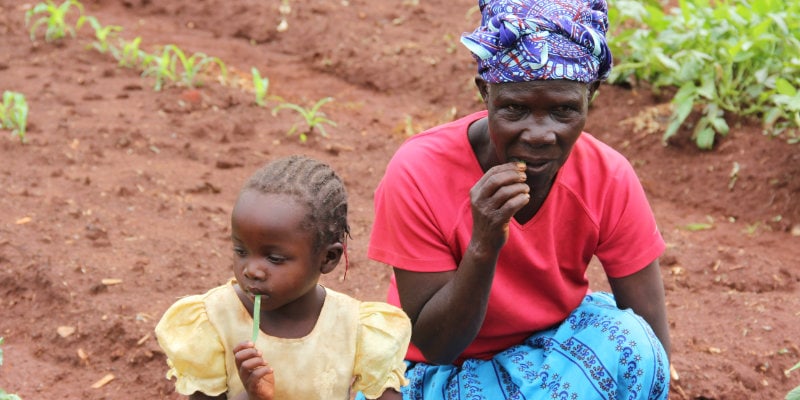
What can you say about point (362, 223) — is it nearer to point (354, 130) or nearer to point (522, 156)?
point (354, 130)

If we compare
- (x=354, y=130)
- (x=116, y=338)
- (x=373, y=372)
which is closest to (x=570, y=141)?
(x=373, y=372)

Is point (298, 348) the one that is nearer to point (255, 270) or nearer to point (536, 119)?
point (255, 270)

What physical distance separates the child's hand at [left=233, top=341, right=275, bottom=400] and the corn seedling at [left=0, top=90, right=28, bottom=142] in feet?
10.4

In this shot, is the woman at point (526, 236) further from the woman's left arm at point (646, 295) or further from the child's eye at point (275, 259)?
the child's eye at point (275, 259)

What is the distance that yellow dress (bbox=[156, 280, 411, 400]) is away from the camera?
232 centimetres

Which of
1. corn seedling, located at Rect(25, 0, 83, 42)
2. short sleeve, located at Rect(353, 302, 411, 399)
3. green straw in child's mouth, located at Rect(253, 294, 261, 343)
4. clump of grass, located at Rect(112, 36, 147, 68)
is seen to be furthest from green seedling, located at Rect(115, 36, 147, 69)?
green straw in child's mouth, located at Rect(253, 294, 261, 343)

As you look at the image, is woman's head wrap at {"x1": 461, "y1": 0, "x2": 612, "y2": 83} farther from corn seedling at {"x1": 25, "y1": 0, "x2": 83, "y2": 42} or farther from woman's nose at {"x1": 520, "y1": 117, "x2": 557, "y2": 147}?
corn seedling at {"x1": 25, "y1": 0, "x2": 83, "y2": 42}

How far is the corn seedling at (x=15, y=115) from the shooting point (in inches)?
194

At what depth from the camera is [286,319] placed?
238cm

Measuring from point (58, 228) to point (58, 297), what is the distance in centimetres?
55

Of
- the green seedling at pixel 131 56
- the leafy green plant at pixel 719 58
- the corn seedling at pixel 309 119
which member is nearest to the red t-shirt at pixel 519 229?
the leafy green plant at pixel 719 58

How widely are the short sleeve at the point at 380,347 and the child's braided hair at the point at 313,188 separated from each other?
0.68 feet

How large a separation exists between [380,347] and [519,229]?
1.55ft

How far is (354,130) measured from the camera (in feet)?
18.6
